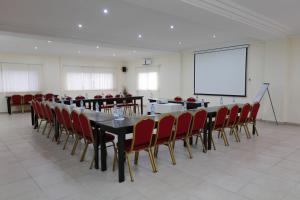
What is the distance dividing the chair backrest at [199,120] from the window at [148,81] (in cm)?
830

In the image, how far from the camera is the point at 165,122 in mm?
3484

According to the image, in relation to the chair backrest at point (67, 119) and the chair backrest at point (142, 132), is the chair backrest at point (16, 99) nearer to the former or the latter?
the chair backrest at point (67, 119)

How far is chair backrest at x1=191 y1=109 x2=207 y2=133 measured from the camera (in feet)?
13.3

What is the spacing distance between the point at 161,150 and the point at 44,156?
2304mm

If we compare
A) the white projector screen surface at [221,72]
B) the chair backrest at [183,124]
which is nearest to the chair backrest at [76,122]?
the chair backrest at [183,124]

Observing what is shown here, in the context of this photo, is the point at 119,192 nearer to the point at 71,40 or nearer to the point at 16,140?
the point at 16,140

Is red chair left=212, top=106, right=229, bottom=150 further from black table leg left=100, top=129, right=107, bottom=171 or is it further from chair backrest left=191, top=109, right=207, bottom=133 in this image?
black table leg left=100, top=129, right=107, bottom=171

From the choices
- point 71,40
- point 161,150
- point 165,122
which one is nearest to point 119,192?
point 165,122

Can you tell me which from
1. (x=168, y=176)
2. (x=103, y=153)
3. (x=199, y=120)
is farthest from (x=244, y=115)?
(x=103, y=153)

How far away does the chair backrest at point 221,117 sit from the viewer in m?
4.62

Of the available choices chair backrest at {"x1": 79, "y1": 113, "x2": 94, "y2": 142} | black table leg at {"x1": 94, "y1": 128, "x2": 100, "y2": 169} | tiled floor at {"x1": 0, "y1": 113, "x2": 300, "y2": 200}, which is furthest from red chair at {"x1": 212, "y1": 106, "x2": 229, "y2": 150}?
chair backrest at {"x1": 79, "y1": 113, "x2": 94, "y2": 142}

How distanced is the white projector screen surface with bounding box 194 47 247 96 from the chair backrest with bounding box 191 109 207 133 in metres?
4.74

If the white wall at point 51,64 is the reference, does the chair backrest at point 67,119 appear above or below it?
below

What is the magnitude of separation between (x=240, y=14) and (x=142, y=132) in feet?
11.5
